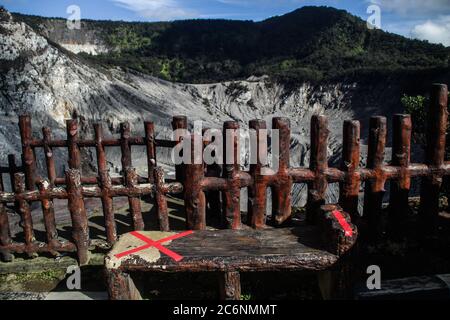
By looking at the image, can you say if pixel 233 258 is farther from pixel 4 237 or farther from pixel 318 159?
pixel 4 237

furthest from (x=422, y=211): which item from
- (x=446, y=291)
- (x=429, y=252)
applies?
(x=446, y=291)

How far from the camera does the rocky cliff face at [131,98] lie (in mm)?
22688

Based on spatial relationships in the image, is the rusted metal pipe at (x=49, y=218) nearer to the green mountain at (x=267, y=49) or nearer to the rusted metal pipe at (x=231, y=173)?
the rusted metal pipe at (x=231, y=173)

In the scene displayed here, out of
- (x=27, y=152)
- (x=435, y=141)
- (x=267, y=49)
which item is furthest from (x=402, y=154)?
(x=267, y=49)

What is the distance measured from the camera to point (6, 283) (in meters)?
5.36

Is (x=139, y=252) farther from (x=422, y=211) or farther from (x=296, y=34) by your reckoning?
(x=296, y=34)

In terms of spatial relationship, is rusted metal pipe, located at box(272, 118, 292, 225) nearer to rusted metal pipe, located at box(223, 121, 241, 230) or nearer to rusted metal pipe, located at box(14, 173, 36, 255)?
rusted metal pipe, located at box(223, 121, 241, 230)

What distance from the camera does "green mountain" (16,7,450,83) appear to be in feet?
147

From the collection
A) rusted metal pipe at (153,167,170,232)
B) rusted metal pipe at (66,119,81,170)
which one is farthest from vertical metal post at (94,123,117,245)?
rusted metal pipe at (66,119,81,170)

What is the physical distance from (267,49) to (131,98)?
1709 inches

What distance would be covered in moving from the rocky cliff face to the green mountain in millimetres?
2831

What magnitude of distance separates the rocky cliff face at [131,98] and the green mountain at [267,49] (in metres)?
2.83

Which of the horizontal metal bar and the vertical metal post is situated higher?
the vertical metal post

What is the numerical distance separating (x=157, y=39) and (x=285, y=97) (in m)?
49.9
